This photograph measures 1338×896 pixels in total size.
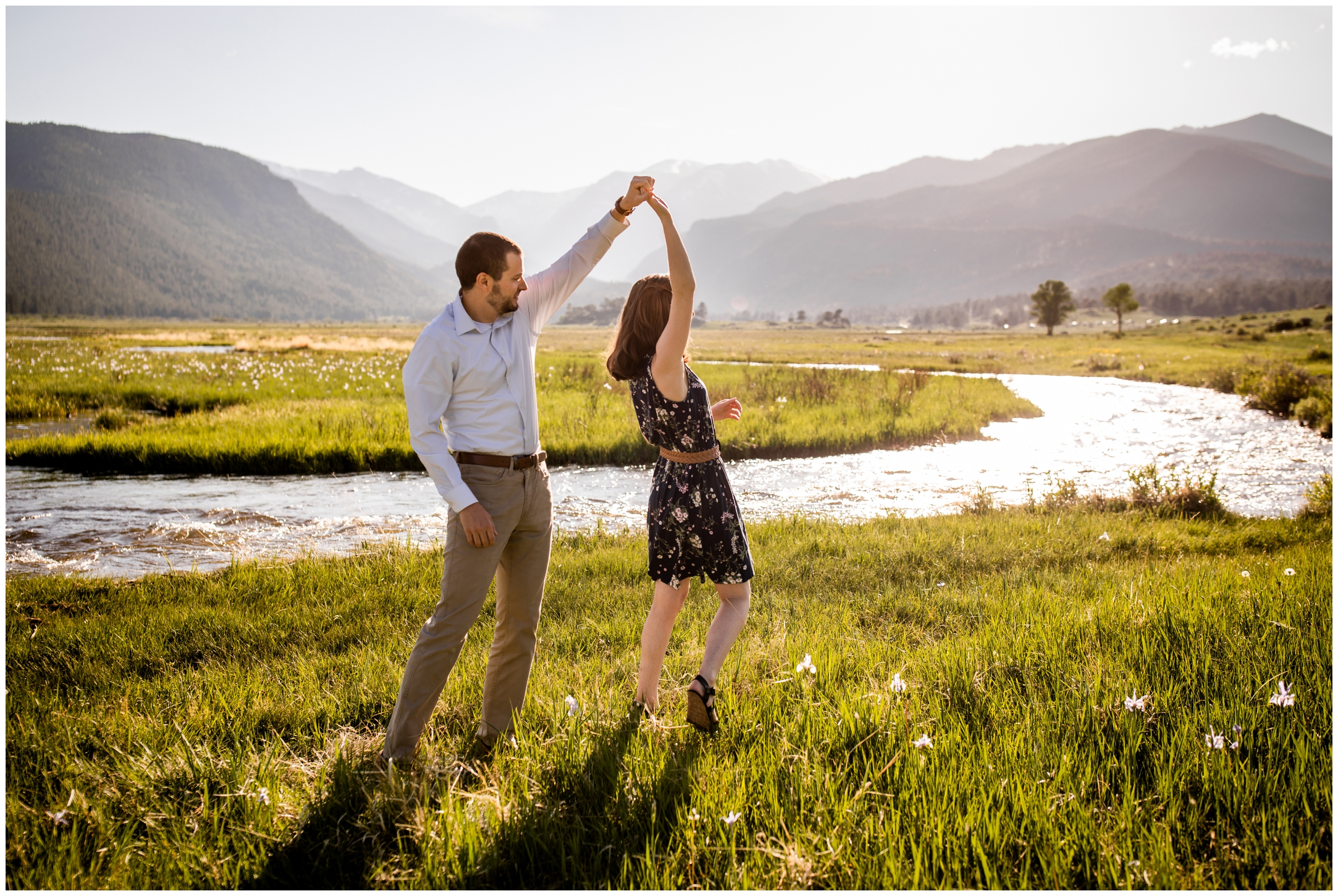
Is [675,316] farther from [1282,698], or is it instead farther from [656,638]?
[1282,698]

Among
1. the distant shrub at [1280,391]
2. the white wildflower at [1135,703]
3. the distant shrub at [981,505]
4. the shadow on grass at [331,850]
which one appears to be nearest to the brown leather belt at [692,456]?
the shadow on grass at [331,850]

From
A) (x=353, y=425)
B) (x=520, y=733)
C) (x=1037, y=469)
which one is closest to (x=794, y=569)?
(x=520, y=733)

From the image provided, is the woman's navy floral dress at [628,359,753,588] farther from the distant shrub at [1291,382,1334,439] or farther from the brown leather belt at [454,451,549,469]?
the distant shrub at [1291,382,1334,439]

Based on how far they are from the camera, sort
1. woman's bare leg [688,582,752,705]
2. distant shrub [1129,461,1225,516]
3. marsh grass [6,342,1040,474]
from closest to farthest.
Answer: woman's bare leg [688,582,752,705] → distant shrub [1129,461,1225,516] → marsh grass [6,342,1040,474]

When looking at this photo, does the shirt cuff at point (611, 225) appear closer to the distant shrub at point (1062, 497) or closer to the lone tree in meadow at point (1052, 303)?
the distant shrub at point (1062, 497)

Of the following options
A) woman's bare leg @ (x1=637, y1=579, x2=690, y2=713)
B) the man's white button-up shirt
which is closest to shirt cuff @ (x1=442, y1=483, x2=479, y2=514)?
the man's white button-up shirt

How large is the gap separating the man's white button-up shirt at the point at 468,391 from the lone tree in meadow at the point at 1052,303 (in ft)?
367

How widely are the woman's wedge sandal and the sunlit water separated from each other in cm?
619

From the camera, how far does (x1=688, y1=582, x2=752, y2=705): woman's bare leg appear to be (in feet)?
12.9

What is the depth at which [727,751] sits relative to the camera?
12.1 feet

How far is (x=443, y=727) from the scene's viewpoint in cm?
404


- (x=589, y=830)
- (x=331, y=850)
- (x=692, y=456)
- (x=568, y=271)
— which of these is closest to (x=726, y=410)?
(x=692, y=456)

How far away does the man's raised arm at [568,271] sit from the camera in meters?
4.09

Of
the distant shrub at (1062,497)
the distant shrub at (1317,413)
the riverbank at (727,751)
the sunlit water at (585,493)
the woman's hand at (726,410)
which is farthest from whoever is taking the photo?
the distant shrub at (1317,413)
